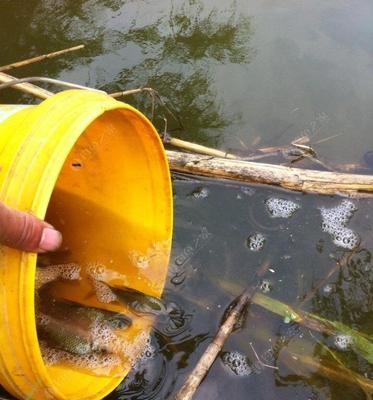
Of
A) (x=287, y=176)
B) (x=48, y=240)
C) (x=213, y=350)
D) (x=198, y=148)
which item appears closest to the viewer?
(x=48, y=240)

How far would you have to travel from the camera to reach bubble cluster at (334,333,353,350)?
2436 millimetres

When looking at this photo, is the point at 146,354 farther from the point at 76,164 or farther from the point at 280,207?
the point at 280,207

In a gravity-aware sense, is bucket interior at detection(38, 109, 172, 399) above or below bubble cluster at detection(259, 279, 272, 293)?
above

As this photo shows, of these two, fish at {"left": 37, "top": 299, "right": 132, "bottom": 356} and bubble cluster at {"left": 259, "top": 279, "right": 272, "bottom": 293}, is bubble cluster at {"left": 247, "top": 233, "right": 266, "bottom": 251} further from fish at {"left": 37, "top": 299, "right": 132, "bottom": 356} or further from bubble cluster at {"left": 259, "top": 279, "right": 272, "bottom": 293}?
fish at {"left": 37, "top": 299, "right": 132, "bottom": 356}

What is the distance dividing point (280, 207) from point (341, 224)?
1.27 ft

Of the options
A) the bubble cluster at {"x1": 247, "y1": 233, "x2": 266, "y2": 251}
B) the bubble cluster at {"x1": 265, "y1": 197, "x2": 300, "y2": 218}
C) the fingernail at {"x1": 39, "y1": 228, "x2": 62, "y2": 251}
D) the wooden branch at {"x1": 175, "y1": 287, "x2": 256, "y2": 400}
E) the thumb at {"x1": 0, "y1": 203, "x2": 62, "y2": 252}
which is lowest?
the wooden branch at {"x1": 175, "y1": 287, "x2": 256, "y2": 400}

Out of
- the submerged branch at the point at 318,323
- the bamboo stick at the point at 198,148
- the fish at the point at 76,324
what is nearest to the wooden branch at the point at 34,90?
the bamboo stick at the point at 198,148

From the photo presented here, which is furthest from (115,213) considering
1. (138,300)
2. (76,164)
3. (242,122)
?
(242,122)

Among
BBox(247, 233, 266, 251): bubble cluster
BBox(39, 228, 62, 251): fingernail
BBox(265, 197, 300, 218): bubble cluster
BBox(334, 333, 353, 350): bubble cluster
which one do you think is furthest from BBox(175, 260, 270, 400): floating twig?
BBox(39, 228, 62, 251): fingernail

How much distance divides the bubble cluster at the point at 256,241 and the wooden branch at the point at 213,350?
11.3 inches

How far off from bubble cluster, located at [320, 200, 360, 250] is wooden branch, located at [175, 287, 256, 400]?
640 millimetres

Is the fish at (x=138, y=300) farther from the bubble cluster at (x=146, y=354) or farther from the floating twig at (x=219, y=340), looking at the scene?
the floating twig at (x=219, y=340)

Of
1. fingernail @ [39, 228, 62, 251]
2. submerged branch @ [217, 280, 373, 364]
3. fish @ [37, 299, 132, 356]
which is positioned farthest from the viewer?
submerged branch @ [217, 280, 373, 364]

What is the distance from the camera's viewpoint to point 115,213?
249cm
